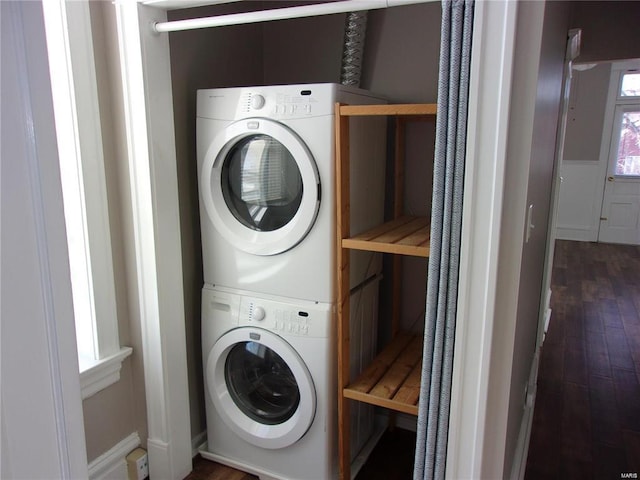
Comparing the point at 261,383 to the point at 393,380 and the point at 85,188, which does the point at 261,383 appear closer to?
the point at 393,380

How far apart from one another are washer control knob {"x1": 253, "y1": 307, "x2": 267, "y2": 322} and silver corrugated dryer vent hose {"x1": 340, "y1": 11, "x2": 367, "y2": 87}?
1.04m

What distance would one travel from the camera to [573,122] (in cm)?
677

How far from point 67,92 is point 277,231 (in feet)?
2.91

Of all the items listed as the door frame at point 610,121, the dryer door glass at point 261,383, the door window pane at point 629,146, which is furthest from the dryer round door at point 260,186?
the door window pane at point 629,146

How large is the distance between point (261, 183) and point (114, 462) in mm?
1285

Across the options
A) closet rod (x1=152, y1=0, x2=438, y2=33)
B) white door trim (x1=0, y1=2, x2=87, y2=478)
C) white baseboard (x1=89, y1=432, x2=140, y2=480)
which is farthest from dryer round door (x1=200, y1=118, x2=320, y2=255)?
white door trim (x1=0, y1=2, x2=87, y2=478)

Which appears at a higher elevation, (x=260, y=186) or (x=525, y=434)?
(x=260, y=186)

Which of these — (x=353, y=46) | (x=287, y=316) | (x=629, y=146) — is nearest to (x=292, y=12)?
(x=353, y=46)

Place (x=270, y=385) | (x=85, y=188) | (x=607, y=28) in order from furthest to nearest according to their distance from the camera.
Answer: (x=607, y=28), (x=270, y=385), (x=85, y=188)

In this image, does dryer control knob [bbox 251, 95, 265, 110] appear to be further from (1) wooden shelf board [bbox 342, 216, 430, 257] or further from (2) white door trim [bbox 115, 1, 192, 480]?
(1) wooden shelf board [bbox 342, 216, 430, 257]

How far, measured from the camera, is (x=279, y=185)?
195 centimetres

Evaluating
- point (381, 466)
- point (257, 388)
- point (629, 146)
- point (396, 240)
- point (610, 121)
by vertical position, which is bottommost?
point (381, 466)

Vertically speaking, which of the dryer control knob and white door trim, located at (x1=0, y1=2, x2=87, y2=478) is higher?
the dryer control knob

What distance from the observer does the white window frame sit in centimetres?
170
